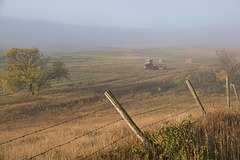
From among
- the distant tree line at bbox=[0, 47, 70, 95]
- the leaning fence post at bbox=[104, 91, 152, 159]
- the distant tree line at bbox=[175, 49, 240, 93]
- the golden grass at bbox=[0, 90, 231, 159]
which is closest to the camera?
the leaning fence post at bbox=[104, 91, 152, 159]

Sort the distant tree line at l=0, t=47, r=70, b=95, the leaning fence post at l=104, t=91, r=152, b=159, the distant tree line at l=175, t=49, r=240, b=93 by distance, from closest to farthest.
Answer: the leaning fence post at l=104, t=91, r=152, b=159 < the distant tree line at l=0, t=47, r=70, b=95 < the distant tree line at l=175, t=49, r=240, b=93

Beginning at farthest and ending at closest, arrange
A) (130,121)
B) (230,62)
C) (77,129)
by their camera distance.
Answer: (230,62) < (77,129) < (130,121)

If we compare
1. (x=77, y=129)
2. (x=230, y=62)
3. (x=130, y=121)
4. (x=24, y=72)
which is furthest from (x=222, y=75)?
(x=130, y=121)

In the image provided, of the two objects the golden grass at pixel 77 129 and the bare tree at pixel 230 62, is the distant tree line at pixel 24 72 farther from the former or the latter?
the bare tree at pixel 230 62

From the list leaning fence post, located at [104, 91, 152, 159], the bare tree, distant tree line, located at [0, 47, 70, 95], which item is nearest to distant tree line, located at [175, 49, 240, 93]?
the bare tree

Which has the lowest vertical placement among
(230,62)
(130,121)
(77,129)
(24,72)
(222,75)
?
(24,72)

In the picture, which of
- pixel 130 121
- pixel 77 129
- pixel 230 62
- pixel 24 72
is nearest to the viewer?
pixel 130 121

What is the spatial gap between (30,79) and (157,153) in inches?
1150

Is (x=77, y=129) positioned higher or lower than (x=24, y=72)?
higher

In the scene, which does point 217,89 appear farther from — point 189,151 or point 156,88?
point 189,151

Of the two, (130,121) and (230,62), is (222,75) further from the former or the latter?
(130,121)

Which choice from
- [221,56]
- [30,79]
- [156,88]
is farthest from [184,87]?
[30,79]

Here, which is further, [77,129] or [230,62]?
[230,62]

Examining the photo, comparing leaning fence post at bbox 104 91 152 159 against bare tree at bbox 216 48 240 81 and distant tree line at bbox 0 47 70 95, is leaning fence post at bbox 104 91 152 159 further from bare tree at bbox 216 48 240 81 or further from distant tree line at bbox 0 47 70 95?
bare tree at bbox 216 48 240 81
